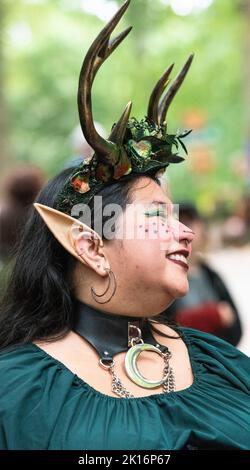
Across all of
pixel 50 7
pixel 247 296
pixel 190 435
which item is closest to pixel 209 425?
pixel 190 435

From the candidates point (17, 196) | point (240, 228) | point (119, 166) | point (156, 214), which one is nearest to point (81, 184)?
point (119, 166)

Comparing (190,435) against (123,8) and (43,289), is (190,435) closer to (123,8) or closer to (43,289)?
(43,289)

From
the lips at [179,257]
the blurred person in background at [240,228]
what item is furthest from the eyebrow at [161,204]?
the blurred person in background at [240,228]

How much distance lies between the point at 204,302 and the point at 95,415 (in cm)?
269

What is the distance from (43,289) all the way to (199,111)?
1744cm

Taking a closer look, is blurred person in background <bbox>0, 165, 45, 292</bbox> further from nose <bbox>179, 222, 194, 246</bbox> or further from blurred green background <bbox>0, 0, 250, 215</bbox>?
blurred green background <bbox>0, 0, 250, 215</bbox>

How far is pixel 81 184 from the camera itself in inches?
78.5

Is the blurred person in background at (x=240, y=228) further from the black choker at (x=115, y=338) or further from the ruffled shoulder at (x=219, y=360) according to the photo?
the black choker at (x=115, y=338)

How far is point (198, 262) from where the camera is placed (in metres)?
4.77

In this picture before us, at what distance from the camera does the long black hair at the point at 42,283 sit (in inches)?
77.9

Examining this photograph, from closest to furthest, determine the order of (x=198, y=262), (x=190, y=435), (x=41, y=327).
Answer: (x=190, y=435), (x=41, y=327), (x=198, y=262)

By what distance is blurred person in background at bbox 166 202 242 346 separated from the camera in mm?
3876

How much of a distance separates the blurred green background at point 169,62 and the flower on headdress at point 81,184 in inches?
627

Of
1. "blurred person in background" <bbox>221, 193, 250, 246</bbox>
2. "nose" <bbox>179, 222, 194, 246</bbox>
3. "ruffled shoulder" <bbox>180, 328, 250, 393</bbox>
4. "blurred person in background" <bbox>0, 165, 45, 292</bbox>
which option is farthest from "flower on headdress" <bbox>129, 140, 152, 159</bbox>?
"blurred person in background" <bbox>221, 193, 250, 246</bbox>
